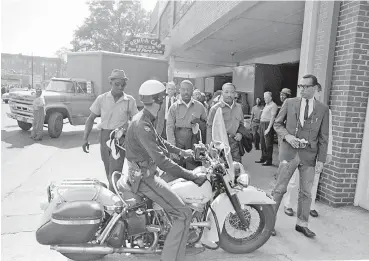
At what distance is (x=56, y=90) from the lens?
37.0 ft

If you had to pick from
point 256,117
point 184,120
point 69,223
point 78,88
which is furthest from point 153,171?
point 78,88

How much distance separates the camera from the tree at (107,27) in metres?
36.5

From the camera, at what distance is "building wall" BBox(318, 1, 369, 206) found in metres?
4.66

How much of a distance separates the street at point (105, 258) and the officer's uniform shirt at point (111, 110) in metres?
1.56

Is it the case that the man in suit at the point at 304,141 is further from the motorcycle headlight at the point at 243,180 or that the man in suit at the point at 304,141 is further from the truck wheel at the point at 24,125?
the truck wheel at the point at 24,125

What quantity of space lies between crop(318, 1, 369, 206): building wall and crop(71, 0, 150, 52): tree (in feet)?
110

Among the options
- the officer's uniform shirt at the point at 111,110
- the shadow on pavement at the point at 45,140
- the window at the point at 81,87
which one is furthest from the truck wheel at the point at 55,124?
the officer's uniform shirt at the point at 111,110

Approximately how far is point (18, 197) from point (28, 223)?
1.12m

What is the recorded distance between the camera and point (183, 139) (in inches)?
201

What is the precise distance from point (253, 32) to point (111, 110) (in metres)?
6.54

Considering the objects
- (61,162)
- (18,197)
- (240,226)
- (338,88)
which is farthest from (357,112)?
(61,162)

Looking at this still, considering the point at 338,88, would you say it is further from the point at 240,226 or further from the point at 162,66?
the point at 162,66

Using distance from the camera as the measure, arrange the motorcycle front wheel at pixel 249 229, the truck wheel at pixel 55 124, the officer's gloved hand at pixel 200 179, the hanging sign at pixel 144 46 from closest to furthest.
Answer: the officer's gloved hand at pixel 200 179
the motorcycle front wheel at pixel 249 229
the truck wheel at pixel 55 124
the hanging sign at pixel 144 46

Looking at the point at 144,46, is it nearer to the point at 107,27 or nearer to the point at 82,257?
the point at 82,257
